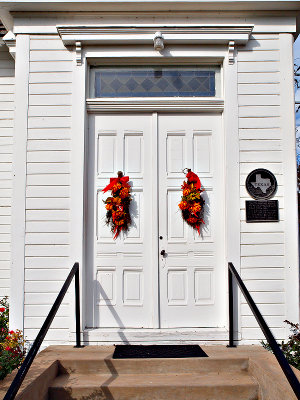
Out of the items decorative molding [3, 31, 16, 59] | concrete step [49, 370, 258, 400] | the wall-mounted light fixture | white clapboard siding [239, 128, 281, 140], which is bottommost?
concrete step [49, 370, 258, 400]

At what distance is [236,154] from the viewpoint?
4.53 m

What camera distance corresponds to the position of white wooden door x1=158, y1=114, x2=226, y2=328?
14.8 ft

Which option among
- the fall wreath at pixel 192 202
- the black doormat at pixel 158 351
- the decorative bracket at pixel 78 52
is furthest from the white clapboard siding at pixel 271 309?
the decorative bracket at pixel 78 52

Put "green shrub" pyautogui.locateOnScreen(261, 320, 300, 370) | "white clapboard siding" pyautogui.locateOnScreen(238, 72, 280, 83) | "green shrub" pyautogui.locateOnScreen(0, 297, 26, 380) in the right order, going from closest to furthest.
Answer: "green shrub" pyautogui.locateOnScreen(0, 297, 26, 380)
"green shrub" pyautogui.locateOnScreen(261, 320, 300, 370)
"white clapboard siding" pyautogui.locateOnScreen(238, 72, 280, 83)

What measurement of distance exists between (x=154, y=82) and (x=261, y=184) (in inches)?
67.5

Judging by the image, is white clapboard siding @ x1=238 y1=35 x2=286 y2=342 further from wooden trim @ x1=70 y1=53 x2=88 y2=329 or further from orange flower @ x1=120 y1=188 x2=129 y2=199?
wooden trim @ x1=70 y1=53 x2=88 y2=329

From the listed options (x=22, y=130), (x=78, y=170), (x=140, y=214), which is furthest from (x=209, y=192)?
(x=22, y=130)

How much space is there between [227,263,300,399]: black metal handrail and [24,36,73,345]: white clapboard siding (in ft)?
5.72

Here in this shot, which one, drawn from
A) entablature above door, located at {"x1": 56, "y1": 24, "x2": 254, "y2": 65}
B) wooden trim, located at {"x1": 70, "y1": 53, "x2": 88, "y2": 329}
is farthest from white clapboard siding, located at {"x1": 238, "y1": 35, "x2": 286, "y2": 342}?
wooden trim, located at {"x1": 70, "y1": 53, "x2": 88, "y2": 329}

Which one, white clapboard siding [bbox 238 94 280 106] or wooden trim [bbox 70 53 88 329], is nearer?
wooden trim [bbox 70 53 88 329]

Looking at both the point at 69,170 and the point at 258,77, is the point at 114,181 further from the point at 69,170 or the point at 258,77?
the point at 258,77

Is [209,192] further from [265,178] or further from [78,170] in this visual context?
[78,170]

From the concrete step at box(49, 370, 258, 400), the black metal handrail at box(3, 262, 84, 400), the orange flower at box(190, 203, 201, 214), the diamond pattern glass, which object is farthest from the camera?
the diamond pattern glass

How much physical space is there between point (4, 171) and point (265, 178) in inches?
142
